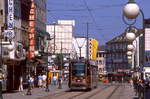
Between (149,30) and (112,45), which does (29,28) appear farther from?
(112,45)

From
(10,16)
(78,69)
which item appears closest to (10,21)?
(10,16)

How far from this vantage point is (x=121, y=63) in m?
190

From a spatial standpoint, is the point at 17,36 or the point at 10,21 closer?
the point at 10,21

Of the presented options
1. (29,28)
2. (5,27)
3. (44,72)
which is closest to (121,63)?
(44,72)

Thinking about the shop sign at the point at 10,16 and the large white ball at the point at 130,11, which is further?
the shop sign at the point at 10,16

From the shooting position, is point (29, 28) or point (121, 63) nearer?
point (29, 28)

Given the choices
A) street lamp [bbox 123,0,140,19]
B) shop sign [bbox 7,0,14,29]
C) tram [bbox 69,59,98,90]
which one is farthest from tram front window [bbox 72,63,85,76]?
street lamp [bbox 123,0,140,19]

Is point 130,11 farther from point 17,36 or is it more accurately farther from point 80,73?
point 17,36

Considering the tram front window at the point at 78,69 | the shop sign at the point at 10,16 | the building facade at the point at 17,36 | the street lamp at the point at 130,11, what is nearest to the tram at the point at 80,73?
the tram front window at the point at 78,69

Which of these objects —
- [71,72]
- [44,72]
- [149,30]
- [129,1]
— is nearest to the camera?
[129,1]

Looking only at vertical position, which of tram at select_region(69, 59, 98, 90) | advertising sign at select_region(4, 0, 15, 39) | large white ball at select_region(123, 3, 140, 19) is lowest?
tram at select_region(69, 59, 98, 90)

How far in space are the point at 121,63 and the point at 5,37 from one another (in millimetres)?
141416

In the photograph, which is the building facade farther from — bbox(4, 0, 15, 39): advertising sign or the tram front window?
the tram front window

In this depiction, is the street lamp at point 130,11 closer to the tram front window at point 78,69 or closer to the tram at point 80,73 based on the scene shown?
the tram at point 80,73
